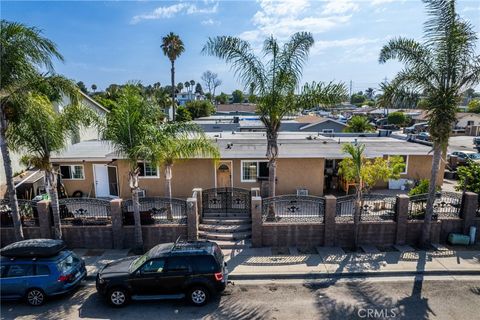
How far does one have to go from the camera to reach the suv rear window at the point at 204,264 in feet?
30.7

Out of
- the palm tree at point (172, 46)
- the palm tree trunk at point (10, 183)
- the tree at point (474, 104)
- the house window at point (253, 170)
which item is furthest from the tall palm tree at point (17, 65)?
the palm tree at point (172, 46)

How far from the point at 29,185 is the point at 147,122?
33.2 ft

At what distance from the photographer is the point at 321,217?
13.4 metres

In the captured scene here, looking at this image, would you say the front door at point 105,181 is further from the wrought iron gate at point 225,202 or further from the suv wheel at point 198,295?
the suv wheel at point 198,295

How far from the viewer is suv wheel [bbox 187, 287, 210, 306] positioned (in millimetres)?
9406

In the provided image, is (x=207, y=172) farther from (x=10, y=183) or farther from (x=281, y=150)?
(x=10, y=183)

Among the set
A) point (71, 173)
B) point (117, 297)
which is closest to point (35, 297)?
point (117, 297)

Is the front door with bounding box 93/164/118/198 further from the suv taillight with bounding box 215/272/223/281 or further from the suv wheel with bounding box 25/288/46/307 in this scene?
the suv taillight with bounding box 215/272/223/281

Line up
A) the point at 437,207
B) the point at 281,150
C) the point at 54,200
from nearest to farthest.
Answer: the point at 54,200 < the point at 437,207 < the point at 281,150

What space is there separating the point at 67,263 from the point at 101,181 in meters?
10.0

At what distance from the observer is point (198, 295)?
941 centimetres

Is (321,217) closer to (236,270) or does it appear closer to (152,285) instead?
(236,270)

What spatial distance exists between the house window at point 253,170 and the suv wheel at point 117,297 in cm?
1049

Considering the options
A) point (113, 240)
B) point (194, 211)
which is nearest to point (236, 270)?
point (194, 211)
